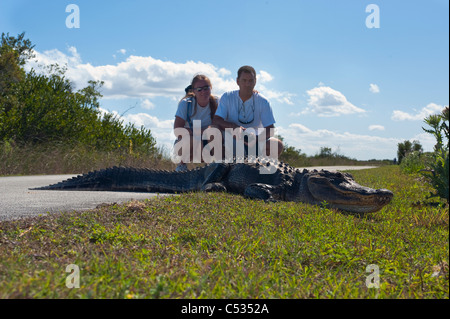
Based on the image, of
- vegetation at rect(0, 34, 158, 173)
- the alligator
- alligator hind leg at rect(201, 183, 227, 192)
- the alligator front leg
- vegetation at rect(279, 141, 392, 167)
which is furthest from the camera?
vegetation at rect(279, 141, 392, 167)

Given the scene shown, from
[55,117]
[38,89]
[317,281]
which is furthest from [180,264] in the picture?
[38,89]

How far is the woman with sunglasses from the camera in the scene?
26.8 ft

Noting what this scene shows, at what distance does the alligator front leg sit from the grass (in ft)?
4.37

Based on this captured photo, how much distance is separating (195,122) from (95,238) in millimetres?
5647

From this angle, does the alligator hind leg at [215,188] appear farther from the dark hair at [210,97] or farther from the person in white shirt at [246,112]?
the dark hair at [210,97]

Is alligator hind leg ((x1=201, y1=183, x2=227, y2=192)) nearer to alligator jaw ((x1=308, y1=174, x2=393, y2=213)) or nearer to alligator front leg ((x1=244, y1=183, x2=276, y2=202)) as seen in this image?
alligator front leg ((x1=244, y1=183, x2=276, y2=202))

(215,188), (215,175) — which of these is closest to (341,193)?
(215,188)

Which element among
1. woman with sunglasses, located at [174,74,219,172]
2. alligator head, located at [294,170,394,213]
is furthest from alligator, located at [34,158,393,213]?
woman with sunglasses, located at [174,74,219,172]

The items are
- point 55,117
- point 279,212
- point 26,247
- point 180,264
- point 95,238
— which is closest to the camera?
point 180,264

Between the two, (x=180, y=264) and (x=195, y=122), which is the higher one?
(x=195, y=122)

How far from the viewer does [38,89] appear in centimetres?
1658

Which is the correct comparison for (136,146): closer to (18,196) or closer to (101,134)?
(101,134)

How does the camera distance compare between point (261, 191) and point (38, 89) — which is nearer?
point (261, 191)

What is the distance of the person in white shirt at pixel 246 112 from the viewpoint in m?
7.71
